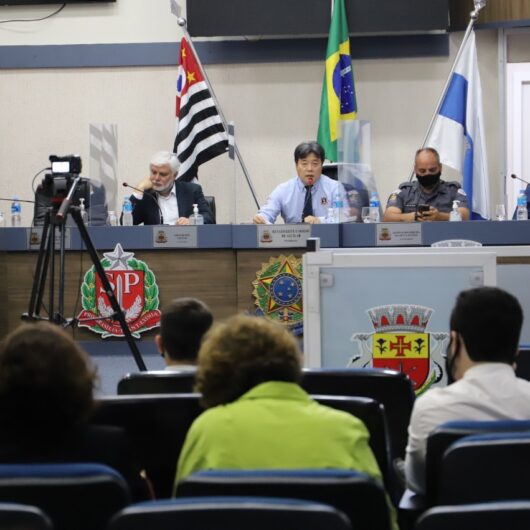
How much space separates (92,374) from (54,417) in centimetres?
14

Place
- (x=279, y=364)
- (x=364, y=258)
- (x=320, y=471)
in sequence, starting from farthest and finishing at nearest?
(x=364, y=258), (x=279, y=364), (x=320, y=471)

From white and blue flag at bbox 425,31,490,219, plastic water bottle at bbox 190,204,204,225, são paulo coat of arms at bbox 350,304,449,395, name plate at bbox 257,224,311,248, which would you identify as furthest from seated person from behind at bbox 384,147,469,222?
são paulo coat of arms at bbox 350,304,449,395

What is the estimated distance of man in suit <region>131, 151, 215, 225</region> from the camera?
722 centimetres

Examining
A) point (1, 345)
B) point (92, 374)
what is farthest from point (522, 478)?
point (1, 345)

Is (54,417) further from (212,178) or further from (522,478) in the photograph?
(212,178)

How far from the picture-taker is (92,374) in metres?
2.15

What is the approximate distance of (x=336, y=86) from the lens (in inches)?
344

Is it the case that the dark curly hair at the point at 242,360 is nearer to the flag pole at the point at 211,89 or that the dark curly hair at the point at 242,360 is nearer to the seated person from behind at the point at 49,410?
the seated person from behind at the point at 49,410

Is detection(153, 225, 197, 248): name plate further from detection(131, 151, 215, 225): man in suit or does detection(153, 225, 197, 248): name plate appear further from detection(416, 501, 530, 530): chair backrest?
detection(416, 501, 530, 530): chair backrest

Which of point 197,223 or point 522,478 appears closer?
point 522,478


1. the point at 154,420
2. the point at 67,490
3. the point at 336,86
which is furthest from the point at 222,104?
the point at 67,490

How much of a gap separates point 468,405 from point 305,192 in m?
4.99

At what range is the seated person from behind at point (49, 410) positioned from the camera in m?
2.03

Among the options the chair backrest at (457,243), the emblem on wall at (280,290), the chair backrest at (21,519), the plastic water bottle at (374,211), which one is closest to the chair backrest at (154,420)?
the chair backrest at (21,519)
